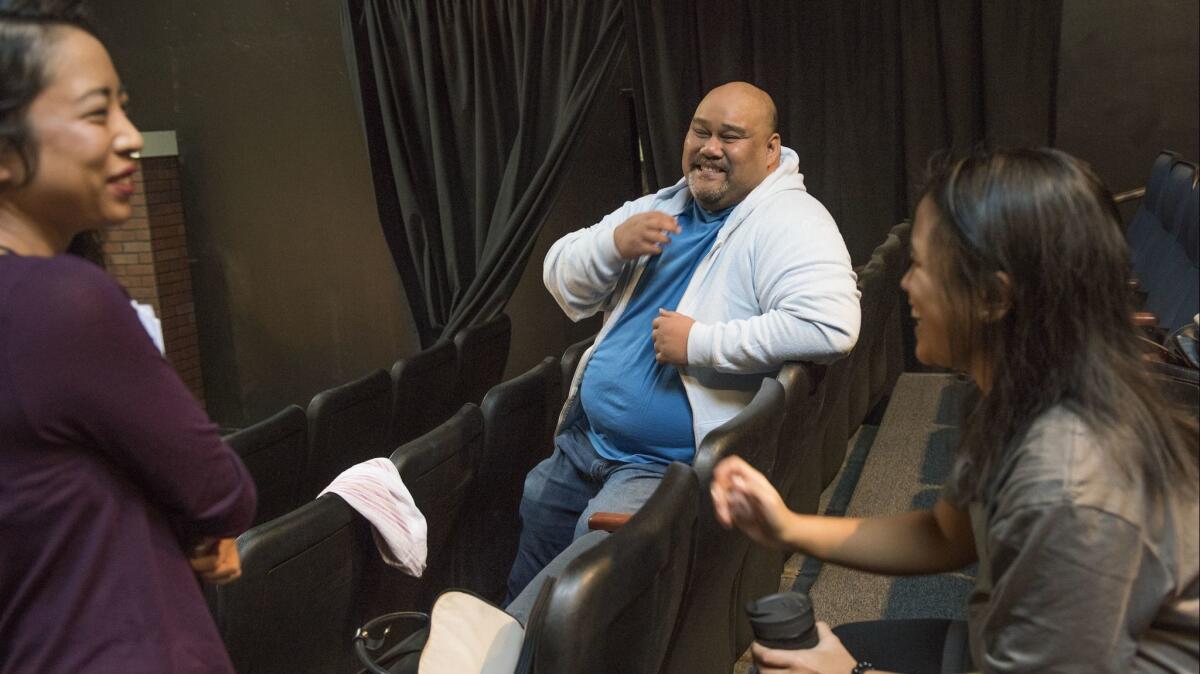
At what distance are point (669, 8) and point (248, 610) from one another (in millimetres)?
3134

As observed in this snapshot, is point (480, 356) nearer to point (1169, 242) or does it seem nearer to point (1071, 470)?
point (1169, 242)

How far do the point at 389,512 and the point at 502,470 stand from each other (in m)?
0.68

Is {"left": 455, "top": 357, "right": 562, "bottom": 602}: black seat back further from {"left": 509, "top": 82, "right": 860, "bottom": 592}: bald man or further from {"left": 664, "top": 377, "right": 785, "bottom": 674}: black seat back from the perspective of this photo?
{"left": 664, "top": 377, "right": 785, "bottom": 674}: black seat back

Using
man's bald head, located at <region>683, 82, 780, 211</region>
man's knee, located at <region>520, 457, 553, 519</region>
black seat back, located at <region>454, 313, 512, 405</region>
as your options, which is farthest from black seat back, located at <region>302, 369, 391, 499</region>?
man's bald head, located at <region>683, 82, 780, 211</region>

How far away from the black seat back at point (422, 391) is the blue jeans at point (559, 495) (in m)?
0.83

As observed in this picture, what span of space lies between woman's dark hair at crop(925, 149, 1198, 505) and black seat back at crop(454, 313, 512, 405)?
107 inches

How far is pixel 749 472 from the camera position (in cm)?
144

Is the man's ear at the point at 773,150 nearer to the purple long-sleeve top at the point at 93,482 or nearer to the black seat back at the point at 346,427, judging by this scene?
the black seat back at the point at 346,427

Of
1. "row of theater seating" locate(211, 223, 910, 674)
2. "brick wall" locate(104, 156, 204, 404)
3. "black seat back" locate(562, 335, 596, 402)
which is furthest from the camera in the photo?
"brick wall" locate(104, 156, 204, 404)

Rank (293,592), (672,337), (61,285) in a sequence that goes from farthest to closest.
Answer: (672,337)
(293,592)
(61,285)

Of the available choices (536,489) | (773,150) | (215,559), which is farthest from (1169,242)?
(215,559)

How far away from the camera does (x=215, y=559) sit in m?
1.31

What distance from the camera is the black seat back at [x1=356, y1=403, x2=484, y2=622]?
7.48 feet

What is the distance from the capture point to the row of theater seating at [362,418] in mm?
2910
